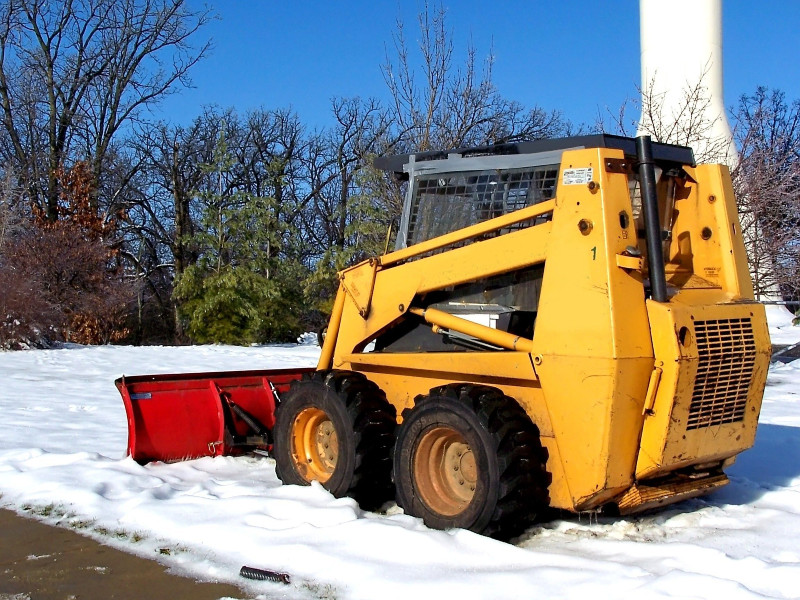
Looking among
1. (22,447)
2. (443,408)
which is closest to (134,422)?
(22,447)

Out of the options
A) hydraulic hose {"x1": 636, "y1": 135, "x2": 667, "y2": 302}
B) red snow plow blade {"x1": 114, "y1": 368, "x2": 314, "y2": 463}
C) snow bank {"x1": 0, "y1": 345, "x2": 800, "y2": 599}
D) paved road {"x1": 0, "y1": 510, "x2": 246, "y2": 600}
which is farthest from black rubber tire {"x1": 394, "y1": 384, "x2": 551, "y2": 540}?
A: red snow plow blade {"x1": 114, "y1": 368, "x2": 314, "y2": 463}

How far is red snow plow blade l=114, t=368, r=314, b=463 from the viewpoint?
7.16 m

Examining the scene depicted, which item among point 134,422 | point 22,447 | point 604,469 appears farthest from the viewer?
point 22,447

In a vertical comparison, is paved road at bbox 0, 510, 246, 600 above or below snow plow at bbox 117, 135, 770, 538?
below

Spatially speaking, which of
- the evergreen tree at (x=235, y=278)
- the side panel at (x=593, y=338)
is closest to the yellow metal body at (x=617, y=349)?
the side panel at (x=593, y=338)

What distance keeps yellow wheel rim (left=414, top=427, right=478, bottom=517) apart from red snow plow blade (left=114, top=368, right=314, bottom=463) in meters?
2.19

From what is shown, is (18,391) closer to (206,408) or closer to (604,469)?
(206,408)

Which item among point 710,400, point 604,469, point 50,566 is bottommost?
point 50,566

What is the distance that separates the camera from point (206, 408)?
7508 millimetres

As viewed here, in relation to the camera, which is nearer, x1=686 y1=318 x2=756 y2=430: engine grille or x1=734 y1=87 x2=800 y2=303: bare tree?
x1=686 y1=318 x2=756 y2=430: engine grille

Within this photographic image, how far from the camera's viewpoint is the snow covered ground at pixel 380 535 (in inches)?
174

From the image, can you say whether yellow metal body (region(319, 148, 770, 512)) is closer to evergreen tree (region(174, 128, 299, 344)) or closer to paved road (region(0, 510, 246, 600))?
paved road (region(0, 510, 246, 600))

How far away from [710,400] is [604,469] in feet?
2.63

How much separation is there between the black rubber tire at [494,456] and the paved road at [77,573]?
1444 millimetres
